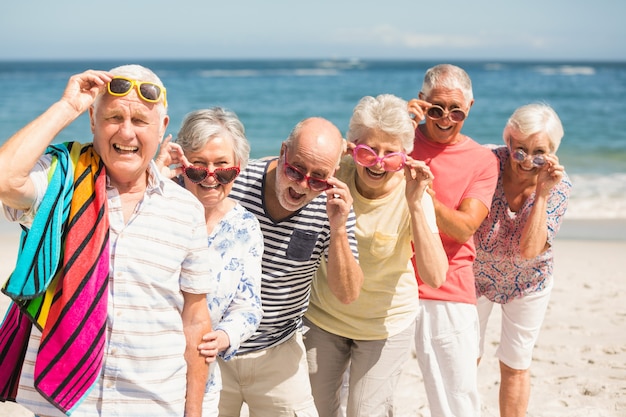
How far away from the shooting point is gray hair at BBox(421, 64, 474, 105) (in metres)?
4.19

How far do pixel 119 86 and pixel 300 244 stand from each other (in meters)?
1.30

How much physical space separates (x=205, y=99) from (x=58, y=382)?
31.9 meters

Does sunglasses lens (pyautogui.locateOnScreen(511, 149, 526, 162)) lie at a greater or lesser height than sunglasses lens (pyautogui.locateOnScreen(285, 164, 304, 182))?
greater

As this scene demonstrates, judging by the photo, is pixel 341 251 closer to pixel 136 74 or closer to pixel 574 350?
pixel 136 74

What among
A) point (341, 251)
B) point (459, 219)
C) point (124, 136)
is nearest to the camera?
point (124, 136)

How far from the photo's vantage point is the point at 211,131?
3047 mm

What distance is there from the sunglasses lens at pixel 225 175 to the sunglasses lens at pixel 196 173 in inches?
1.9

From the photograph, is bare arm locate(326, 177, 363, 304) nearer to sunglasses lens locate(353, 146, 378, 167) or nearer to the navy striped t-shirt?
the navy striped t-shirt

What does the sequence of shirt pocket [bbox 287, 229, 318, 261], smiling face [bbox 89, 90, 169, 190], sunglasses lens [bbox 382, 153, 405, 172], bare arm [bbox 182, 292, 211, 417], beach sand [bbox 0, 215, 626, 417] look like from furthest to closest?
beach sand [bbox 0, 215, 626, 417]
sunglasses lens [bbox 382, 153, 405, 172]
shirt pocket [bbox 287, 229, 318, 261]
bare arm [bbox 182, 292, 211, 417]
smiling face [bbox 89, 90, 169, 190]

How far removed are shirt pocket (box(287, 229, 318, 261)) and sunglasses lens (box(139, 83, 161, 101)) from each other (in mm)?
1173

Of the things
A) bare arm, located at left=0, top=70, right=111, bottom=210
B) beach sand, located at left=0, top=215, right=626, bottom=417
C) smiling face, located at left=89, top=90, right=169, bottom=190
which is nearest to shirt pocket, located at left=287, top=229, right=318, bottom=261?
smiling face, located at left=89, top=90, right=169, bottom=190

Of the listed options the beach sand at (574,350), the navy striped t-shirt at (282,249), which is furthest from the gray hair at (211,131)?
the beach sand at (574,350)

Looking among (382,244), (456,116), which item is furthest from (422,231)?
(456,116)

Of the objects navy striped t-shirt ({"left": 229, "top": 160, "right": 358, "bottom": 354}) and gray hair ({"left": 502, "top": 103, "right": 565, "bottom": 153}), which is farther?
gray hair ({"left": 502, "top": 103, "right": 565, "bottom": 153})
